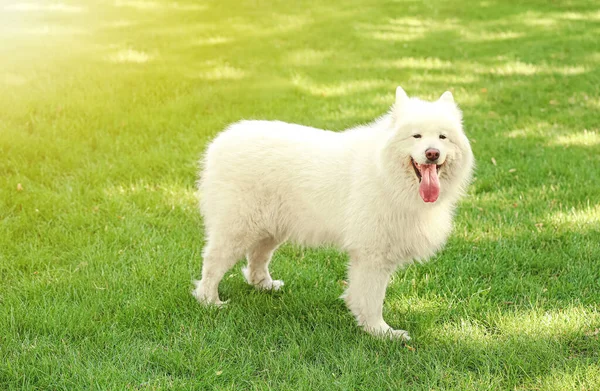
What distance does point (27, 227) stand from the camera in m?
5.46

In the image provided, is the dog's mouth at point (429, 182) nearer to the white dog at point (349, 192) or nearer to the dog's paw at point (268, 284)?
the white dog at point (349, 192)

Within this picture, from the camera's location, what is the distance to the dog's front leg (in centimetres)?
412

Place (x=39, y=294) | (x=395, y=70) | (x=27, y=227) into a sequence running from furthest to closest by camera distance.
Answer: (x=395, y=70) → (x=27, y=227) → (x=39, y=294)

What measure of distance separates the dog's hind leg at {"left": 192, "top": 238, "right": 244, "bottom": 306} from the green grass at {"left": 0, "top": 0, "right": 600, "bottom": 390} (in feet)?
0.39

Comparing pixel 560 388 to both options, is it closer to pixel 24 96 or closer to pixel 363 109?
pixel 363 109

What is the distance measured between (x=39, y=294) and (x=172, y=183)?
2167 millimetres

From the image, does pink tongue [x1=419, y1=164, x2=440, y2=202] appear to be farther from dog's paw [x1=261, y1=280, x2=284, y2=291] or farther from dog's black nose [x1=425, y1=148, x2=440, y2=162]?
dog's paw [x1=261, y1=280, x2=284, y2=291]

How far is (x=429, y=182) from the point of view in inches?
147

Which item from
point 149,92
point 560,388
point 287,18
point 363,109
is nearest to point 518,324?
point 560,388

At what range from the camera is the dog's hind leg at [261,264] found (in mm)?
4781

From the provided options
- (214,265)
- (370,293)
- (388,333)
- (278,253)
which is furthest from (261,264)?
(388,333)

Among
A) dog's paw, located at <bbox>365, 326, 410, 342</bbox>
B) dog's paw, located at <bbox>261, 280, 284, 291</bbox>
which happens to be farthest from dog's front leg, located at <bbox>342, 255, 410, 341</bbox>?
dog's paw, located at <bbox>261, 280, 284, 291</bbox>

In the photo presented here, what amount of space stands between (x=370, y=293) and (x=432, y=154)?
3.45 ft

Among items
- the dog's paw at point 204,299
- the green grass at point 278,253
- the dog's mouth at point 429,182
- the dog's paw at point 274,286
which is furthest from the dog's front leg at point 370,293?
the dog's paw at point 204,299
